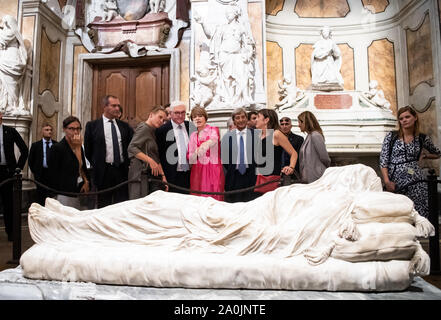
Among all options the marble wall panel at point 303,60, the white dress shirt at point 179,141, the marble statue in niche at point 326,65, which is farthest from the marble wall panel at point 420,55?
the white dress shirt at point 179,141

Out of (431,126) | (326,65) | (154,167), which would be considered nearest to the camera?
(154,167)

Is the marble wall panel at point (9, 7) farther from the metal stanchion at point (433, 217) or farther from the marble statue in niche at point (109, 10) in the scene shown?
the metal stanchion at point (433, 217)

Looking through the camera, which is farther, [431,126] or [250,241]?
[431,126]

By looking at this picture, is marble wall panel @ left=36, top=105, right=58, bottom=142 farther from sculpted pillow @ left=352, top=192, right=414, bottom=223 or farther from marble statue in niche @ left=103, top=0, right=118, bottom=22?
sculpted pillow @ left=352, top=192, right=414, bottom=223

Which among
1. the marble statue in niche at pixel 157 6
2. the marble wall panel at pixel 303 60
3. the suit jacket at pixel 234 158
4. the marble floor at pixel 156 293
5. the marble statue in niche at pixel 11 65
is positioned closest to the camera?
the marble floor at pixel 156 293

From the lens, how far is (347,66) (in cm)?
682

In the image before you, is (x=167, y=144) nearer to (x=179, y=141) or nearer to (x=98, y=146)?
(x=179, y=141)

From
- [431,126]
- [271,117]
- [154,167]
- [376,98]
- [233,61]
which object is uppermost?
[233,61]

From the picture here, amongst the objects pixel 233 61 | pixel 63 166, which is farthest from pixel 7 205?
pixel 233 61

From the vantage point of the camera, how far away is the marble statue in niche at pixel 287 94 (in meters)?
5.75

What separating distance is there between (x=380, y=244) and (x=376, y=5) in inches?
245

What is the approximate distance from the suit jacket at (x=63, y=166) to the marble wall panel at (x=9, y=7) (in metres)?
4.31

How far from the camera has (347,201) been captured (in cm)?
209

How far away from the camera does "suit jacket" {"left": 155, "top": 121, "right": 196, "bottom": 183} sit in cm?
311
